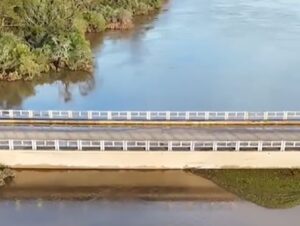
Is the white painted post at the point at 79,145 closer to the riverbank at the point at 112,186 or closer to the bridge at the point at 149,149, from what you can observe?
the bridge at the point at 149,149

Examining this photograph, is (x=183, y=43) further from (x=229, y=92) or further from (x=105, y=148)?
(x=105, y=148)

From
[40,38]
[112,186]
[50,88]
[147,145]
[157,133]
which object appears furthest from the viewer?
[40,38]

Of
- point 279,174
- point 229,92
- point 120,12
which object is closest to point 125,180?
point 279,174

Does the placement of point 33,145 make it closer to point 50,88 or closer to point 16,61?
point 50,88

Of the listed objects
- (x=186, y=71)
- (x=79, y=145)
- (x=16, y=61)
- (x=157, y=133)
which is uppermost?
(x=16, y=61)

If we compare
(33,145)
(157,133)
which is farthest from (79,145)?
(157,133)

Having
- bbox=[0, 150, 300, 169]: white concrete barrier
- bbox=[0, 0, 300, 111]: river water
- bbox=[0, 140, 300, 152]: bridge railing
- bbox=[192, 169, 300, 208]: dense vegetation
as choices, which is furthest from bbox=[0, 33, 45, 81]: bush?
bbox=[192, 169, 300, 208]: dense vegetation

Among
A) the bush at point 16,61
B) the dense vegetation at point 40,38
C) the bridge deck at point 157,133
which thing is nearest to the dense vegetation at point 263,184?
the bridge deck at point 157,133
